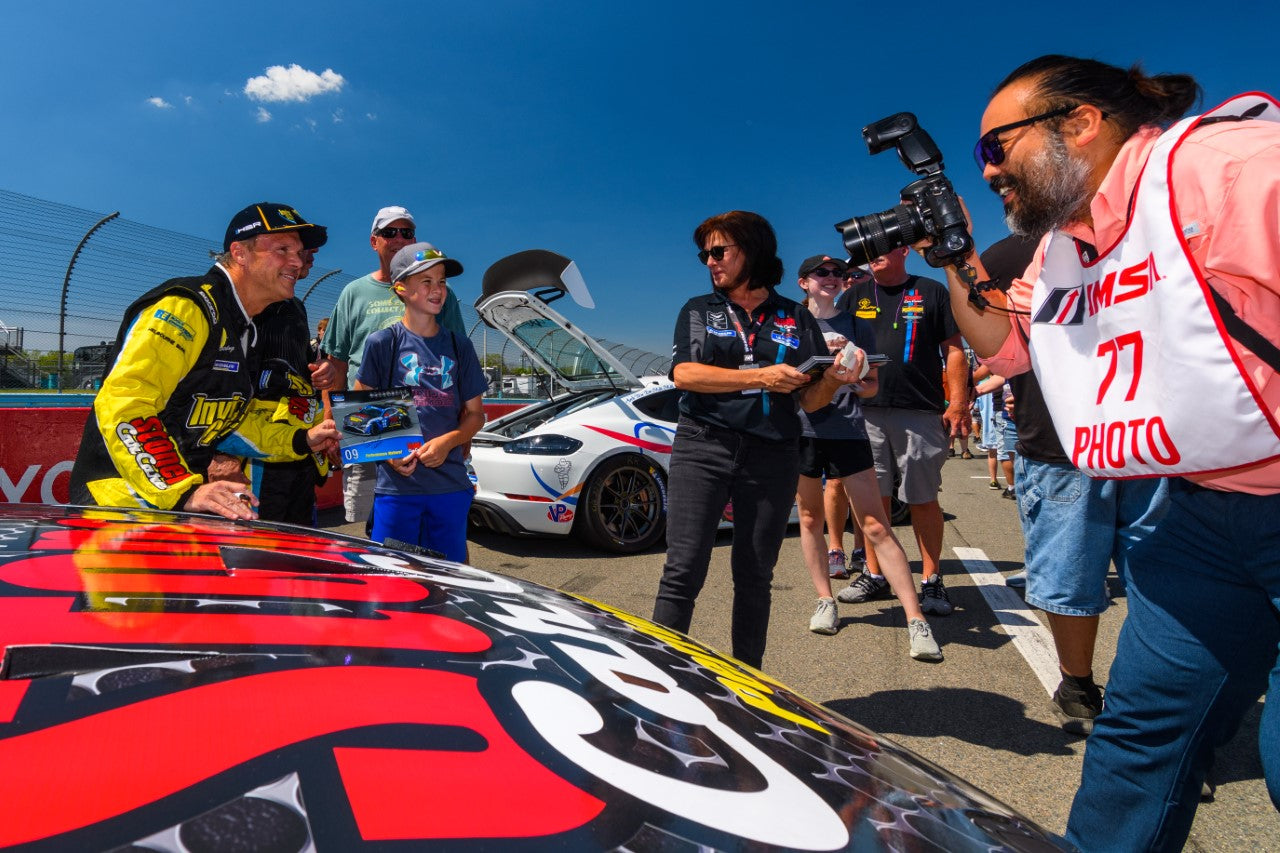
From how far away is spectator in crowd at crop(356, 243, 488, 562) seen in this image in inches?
116

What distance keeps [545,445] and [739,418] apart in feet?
9.20

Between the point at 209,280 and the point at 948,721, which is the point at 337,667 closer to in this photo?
the point at 209,280

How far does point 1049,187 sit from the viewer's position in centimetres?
174

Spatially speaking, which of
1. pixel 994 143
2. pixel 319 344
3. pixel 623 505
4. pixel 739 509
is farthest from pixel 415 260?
pixel 623 505

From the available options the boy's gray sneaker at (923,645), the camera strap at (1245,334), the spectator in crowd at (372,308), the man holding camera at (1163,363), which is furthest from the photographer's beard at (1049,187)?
the spectator in crowd at (372,308)

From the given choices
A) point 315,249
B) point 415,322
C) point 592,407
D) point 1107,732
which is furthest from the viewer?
point 592,407

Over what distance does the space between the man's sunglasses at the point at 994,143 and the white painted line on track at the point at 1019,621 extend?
2.28 meters

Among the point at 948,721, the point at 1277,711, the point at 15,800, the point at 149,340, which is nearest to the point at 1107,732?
the point at 1277,711

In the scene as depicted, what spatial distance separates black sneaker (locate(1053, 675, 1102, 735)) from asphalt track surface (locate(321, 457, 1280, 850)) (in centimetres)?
5

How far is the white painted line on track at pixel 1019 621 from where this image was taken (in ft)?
11.1

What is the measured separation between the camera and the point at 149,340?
2.00 metres

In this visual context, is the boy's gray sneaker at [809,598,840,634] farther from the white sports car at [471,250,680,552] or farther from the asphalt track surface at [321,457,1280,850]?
the white sports car at [471,250,680,552]

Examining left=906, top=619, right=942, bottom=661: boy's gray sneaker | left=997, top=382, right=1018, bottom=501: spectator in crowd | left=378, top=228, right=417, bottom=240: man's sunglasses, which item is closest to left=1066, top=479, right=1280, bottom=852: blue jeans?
left=906, top=619, right=942, bottom=661: boy's gray sneaker

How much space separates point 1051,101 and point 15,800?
2075 millimetres
